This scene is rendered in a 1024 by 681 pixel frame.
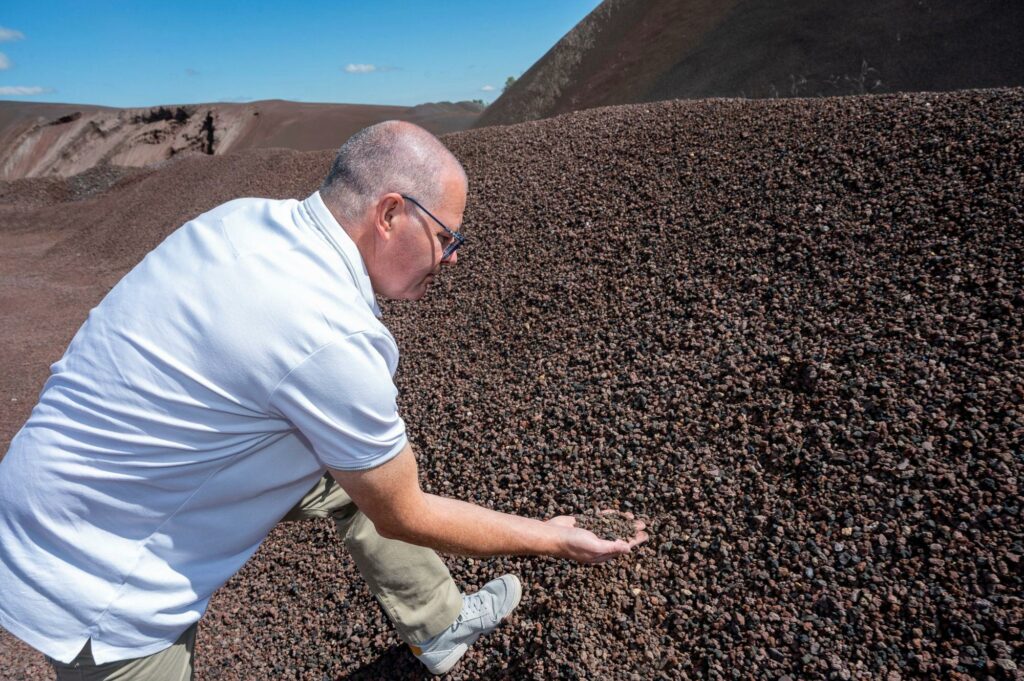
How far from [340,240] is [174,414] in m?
0.55

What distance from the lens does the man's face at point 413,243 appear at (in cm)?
163

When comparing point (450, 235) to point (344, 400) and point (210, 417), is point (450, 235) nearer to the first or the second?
point (344, 400)

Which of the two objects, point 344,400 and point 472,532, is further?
point 472,532

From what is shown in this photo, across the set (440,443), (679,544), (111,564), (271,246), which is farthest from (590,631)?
(271,246)

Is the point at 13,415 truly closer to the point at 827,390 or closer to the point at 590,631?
the point at 590,631

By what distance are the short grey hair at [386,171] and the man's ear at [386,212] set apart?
0.03 meters

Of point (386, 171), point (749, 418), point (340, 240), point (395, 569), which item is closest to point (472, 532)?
point (395, 569)

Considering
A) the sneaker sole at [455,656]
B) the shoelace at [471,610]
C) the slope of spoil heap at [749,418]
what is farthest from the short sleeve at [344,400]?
the slope of spoil heap at [749,418]

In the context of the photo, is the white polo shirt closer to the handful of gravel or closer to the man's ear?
the man's ear

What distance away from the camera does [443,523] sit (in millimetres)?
1670

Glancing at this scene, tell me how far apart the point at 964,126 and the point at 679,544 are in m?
3.30

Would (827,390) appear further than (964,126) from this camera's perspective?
No

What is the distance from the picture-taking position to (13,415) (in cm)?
542

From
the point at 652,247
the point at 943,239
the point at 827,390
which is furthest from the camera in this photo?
the point at 652,247
